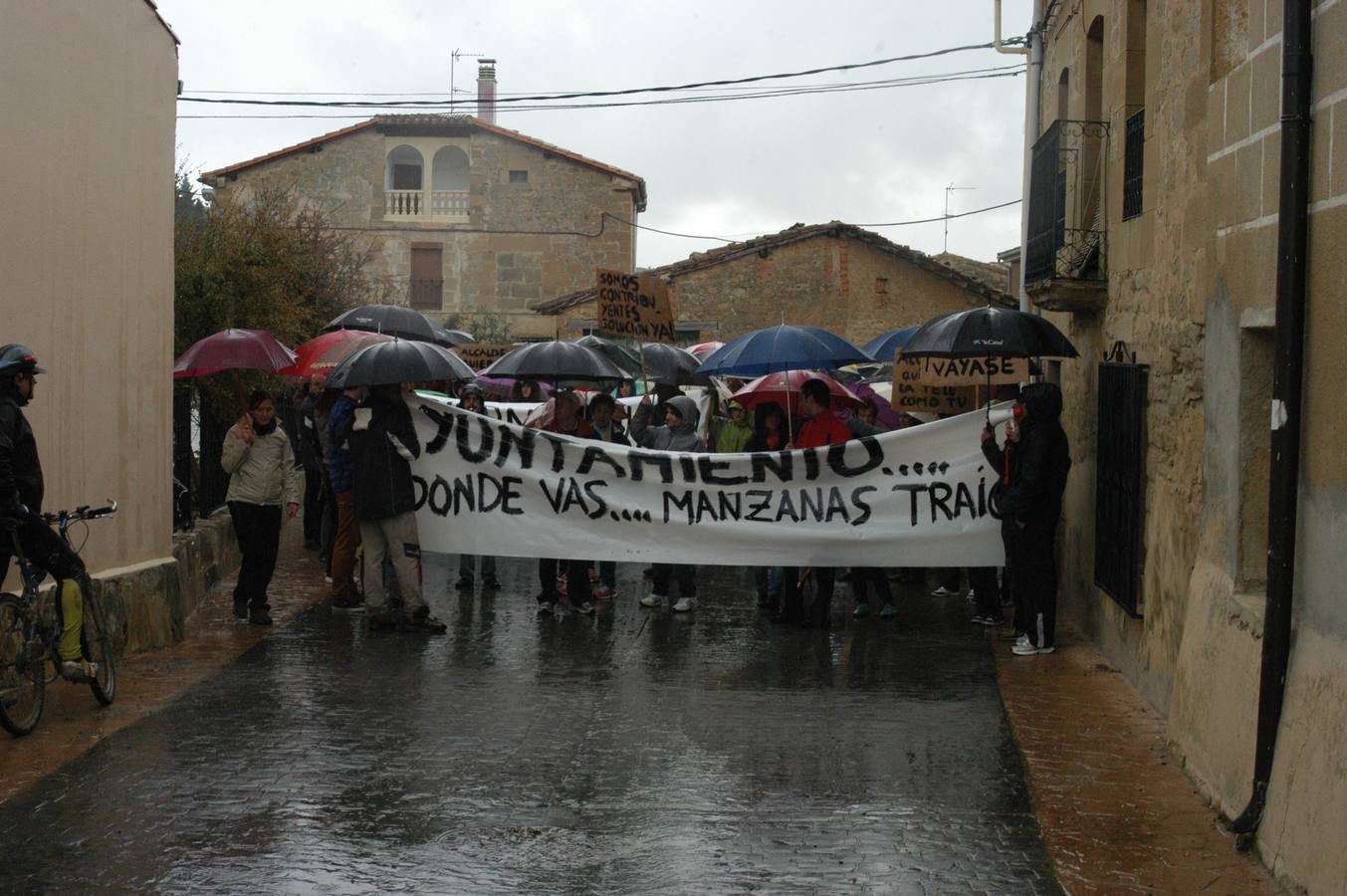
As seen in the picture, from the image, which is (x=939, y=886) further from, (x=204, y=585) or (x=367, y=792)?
(x=204, y=585)

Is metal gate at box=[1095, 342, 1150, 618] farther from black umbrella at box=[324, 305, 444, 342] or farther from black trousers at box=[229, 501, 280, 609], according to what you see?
black umbrella at box=[324, 305, 444, 342]

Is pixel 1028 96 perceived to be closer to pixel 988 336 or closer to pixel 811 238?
pixel 988 336

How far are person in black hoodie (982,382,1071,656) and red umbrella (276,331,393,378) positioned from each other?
6169 mm

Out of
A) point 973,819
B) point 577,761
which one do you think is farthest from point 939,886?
point 577,761

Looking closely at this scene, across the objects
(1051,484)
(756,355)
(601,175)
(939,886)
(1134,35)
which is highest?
(601,175)

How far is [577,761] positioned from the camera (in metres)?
7.80

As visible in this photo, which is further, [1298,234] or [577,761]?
[577,761]

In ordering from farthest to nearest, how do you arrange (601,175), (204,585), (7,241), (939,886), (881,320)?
1. (601,175)
2. (881,320)
3. (204,585)
4. (7,241)
5. (939,886)

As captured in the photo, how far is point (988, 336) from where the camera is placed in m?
11.1

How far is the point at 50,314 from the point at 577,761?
465 centimetres

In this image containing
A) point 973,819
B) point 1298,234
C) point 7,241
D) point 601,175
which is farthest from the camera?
point 601,175

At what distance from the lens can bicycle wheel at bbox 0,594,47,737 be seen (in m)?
8.12

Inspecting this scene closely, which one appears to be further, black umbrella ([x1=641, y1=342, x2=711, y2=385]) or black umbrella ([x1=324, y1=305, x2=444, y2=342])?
black umbrella ([x1=324, y1=305, x2=444, y2=342])

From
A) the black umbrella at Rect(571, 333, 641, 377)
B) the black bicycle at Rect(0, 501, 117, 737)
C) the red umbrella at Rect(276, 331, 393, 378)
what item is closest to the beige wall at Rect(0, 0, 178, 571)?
the black bicycle at Rect(0, 501, 117, 737)
